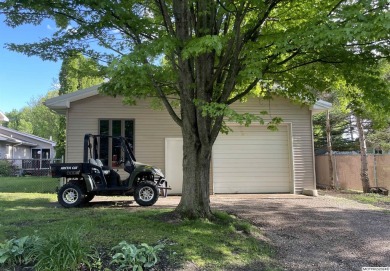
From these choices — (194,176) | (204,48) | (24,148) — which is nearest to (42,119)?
(24,148)

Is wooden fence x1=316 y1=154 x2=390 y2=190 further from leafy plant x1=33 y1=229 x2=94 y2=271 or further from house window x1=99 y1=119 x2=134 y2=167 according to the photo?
leafy plant x1=33 y1=229 x2=94 y2=271

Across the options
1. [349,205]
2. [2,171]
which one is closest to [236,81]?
[349,205]

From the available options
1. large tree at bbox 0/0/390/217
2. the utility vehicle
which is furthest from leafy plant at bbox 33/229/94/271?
the utility vehicle

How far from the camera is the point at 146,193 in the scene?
9.38 meters

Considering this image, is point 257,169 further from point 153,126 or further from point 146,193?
point 146,193

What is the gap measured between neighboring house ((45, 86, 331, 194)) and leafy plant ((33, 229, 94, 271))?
8.01 meters

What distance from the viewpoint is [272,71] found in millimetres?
6816

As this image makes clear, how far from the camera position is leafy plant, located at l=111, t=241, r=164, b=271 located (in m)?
4.17

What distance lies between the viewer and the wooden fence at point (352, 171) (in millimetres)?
13646

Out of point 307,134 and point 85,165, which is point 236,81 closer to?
point 85,165

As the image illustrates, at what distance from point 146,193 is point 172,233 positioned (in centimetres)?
378

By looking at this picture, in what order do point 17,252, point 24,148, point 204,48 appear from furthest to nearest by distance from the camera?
point 24,148, point 204,48, point 17,252

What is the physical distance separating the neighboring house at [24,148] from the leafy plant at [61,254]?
22065 millimetres

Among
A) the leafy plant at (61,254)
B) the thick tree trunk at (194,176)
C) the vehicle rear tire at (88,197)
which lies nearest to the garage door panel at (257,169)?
the vehicle rear tire at (88,197)
